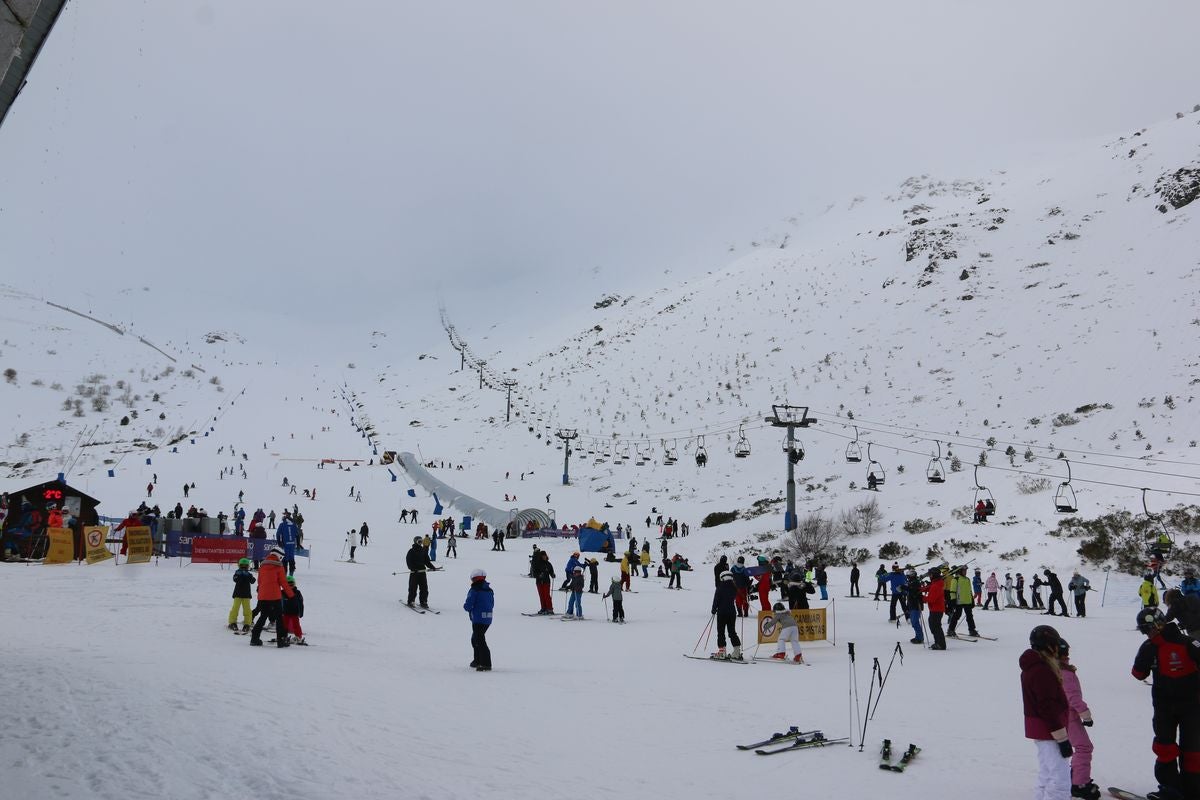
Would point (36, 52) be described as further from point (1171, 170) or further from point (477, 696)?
point (1171, 170)

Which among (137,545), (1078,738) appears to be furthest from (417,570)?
(1078,738)

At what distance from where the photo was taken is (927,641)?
52.2 ft

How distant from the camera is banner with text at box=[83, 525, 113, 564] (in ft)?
69.1

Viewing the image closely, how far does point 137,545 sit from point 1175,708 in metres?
23.6

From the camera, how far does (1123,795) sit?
6199mm

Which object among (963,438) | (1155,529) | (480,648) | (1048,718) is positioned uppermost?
(963,438)

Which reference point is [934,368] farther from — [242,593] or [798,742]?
[798,742]

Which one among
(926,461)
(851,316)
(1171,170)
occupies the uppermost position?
(1171,170)

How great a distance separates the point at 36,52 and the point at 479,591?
8.82m

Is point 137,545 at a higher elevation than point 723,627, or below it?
higher

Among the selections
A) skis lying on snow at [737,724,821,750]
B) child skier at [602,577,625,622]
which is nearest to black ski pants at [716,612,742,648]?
child skier at [602,577,625,622]

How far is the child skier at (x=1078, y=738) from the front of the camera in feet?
20.1

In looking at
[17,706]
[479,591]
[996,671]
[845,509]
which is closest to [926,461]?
[845,509]

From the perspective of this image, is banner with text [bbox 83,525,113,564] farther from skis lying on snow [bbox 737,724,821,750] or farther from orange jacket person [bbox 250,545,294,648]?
skis lying on snow [bbox 737,724,821,750]
